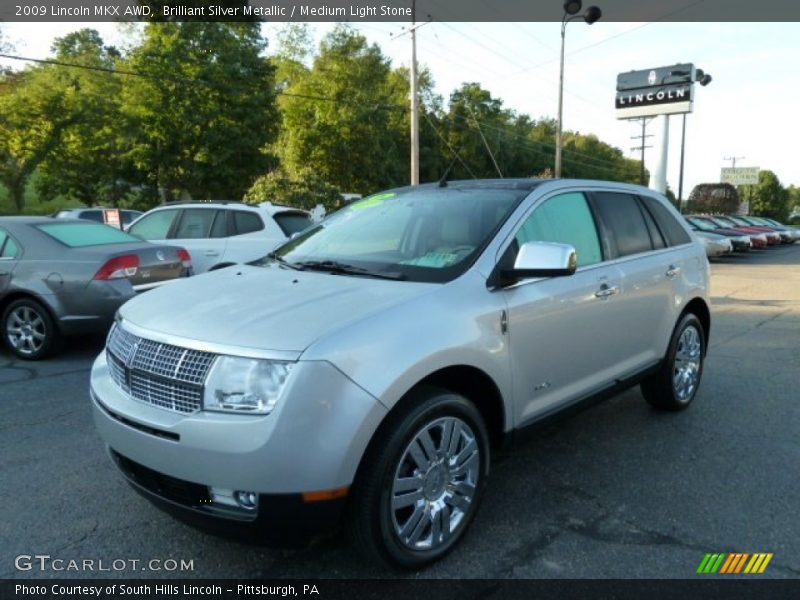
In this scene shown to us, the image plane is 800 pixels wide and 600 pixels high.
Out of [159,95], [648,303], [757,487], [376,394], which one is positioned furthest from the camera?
[159,95]

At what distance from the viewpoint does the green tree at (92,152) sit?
3119 cm

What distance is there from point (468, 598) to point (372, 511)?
567mm

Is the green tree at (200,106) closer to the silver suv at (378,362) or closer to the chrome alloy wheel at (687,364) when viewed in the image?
the chrome alloy wheel at (687,364)

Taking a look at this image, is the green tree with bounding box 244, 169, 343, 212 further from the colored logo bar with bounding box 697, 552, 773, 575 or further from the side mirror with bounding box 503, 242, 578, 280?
the colored logo bar with bounding box 697, 552, 773, 575

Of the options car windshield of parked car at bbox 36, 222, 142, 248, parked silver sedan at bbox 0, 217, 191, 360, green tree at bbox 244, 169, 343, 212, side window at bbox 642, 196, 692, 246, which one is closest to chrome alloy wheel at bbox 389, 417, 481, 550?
side window at bbox 642, 196, 692, 246

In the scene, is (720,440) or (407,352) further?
(720,440)

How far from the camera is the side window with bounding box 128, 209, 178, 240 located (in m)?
9.48

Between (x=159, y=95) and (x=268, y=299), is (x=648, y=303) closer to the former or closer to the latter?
(x=268, y=299)

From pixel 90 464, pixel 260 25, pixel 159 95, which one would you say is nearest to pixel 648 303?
pixel 90 464

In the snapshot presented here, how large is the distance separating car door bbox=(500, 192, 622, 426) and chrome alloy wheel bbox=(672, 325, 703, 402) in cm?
111

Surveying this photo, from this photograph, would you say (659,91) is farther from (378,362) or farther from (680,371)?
(378,362)

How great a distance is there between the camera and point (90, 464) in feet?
12.7

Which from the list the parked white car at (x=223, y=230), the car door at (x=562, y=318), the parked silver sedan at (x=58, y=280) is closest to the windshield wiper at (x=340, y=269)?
the car door at (x=562, y=318)

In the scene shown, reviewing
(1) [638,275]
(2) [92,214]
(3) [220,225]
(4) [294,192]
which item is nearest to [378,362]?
(1) [638,275]
